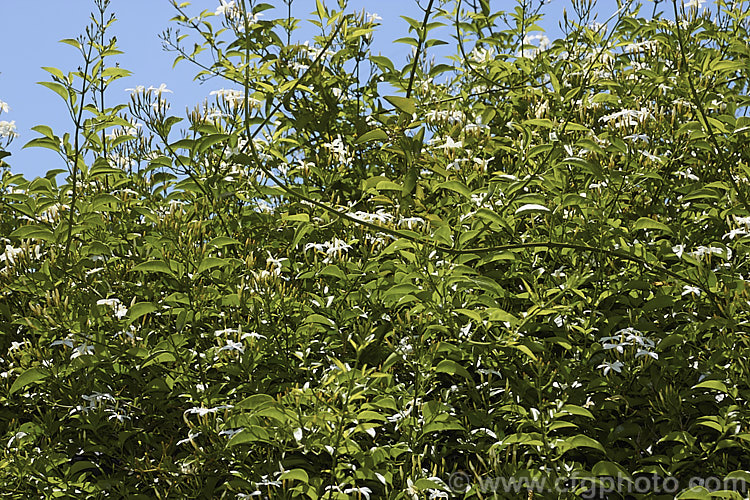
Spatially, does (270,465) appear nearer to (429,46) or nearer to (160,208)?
(160,208)

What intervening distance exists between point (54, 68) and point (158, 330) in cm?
89

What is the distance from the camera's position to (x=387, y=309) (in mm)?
2176

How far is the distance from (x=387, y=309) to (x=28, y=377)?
1012mm

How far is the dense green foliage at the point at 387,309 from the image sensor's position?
1908 mm

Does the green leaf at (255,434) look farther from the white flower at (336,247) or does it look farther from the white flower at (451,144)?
the white flower at (451,144)

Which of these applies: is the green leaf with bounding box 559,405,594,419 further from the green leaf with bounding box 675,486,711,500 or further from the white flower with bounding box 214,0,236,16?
the white flower with bounding box 214,0,236,16

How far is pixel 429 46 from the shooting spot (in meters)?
2.73

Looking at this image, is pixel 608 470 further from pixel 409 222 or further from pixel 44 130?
pixel 44 130

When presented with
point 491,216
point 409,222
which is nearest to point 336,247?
point 409,222

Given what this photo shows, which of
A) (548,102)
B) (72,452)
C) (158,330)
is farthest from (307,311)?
(548,102)

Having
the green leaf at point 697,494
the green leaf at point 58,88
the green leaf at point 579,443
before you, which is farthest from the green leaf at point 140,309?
the green leaf at point 697,494

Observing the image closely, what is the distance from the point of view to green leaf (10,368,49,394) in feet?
6.87
